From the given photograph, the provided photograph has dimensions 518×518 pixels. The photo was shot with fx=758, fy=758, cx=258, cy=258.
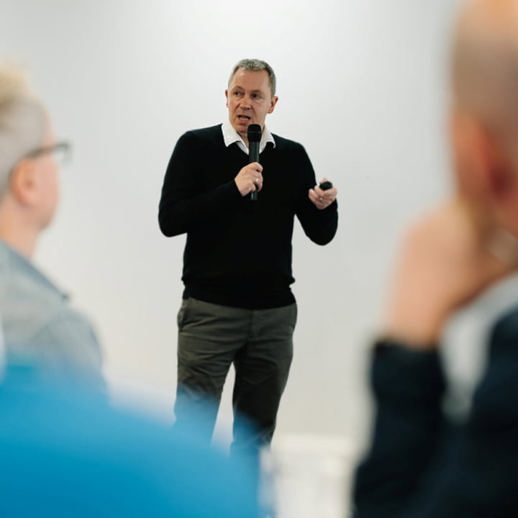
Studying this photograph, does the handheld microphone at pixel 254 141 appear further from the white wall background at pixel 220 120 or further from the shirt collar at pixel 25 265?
the shirt collar at pixel 25 265

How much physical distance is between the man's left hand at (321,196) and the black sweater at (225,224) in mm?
72

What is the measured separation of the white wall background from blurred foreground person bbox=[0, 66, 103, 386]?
195cm

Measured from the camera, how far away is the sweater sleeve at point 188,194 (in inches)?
96.0

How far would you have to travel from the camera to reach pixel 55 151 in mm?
1189

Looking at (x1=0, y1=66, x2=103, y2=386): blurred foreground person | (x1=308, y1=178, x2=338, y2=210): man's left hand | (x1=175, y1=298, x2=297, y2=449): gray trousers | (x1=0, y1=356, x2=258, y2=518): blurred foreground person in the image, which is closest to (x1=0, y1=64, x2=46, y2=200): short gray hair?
(x1=0, y1=66, x2=103, y2=386): blurred foreground person

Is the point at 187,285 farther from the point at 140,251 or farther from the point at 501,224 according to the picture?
the point at 501,224

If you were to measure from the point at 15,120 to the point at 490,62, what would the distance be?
0.83m

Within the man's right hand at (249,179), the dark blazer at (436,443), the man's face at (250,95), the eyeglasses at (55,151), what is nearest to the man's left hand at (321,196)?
the man's right hand at (249,179)

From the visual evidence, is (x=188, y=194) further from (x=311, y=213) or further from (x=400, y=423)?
(x=400, y=423)

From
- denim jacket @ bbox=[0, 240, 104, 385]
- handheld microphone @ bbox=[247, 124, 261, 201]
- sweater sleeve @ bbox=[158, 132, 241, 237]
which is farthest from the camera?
handheld microphone @ bbox=[247, 124, 261, 201]

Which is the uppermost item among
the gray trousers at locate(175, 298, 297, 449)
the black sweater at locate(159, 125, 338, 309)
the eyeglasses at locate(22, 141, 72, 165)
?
the eyeglasses at locate(22, 141, 72, 165)

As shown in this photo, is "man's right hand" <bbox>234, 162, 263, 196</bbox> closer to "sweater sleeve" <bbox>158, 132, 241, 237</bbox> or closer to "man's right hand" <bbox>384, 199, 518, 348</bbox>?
"sweater sleeve" <bbox>158, 132, 241, 237</bbox>

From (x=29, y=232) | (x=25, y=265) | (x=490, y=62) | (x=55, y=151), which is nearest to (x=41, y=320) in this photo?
(x=25, y=265)

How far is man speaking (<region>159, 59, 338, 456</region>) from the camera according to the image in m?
2.51
